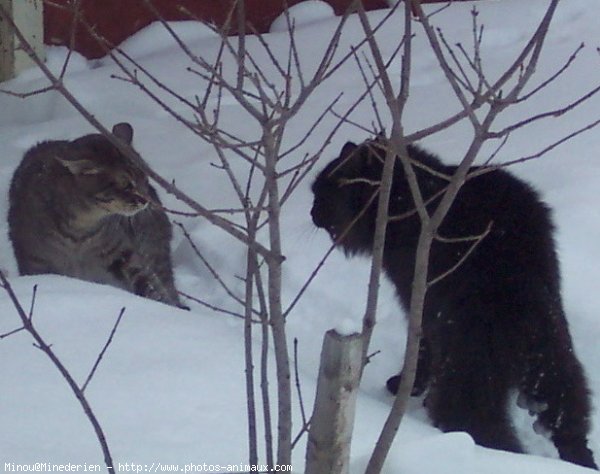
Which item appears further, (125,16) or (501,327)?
(125,16)

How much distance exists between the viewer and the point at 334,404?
70.1 inches

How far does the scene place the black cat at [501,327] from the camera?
10.8 ft

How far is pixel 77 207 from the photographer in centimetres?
443

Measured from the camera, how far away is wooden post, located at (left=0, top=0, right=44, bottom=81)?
6680mm

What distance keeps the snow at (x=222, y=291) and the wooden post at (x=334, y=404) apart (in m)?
0.63

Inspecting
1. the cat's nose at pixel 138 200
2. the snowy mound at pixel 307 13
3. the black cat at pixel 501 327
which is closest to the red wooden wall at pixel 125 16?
the snowy mound at pixel 307 13

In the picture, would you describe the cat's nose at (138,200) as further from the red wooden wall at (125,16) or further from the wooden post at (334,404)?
the red wooden wall at (125,16)

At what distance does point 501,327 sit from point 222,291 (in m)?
1.53

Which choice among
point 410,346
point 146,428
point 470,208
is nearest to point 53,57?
point 470,208

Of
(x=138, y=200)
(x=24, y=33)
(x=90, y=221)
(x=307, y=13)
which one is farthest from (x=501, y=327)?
(x=307, y=13)

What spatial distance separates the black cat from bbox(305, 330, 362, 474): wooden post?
4.63 ft

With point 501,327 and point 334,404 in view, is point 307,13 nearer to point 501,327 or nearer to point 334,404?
point 501,327

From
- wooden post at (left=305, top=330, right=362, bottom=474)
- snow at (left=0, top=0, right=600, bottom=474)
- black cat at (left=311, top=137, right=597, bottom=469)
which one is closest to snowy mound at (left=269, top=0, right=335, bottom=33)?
snow at (left=0, top=0, right=600, bottom=474)

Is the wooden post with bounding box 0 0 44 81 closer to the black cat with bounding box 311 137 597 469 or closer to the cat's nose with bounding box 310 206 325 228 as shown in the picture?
the cat's nose with bounding box 310 206 325 228
